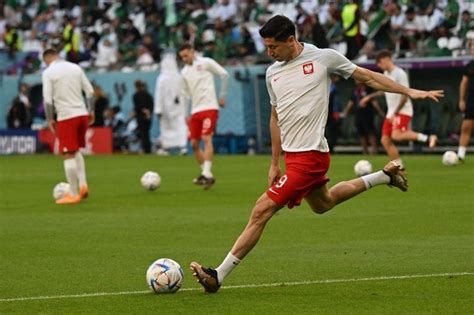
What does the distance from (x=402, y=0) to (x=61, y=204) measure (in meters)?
17.3

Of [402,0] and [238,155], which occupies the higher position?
[402,0]

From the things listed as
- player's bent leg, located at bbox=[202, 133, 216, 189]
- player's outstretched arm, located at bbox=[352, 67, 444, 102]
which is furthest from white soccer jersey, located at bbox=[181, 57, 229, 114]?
player's outstretched arm, located at bbox=[352, 67, 444, 102]

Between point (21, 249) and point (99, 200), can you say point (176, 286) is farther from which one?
point (99, 200)

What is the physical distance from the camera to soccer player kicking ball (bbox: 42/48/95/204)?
67.4 feet

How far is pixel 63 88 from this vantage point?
67.7 ft

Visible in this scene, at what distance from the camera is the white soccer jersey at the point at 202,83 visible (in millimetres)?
24109

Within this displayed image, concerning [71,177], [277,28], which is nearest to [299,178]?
[277,28]

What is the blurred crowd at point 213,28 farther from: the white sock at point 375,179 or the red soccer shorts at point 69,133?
the white sock at point 375,179

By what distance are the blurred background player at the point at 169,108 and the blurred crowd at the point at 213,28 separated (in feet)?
3.23

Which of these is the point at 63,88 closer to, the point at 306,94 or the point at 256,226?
the point at 306,94

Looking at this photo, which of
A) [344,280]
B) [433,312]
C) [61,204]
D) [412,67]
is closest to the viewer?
[433,312]

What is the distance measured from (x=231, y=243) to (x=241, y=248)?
3820 mm

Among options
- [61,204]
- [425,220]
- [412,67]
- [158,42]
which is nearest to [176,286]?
[425,220]

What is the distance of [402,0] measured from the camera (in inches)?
1384
